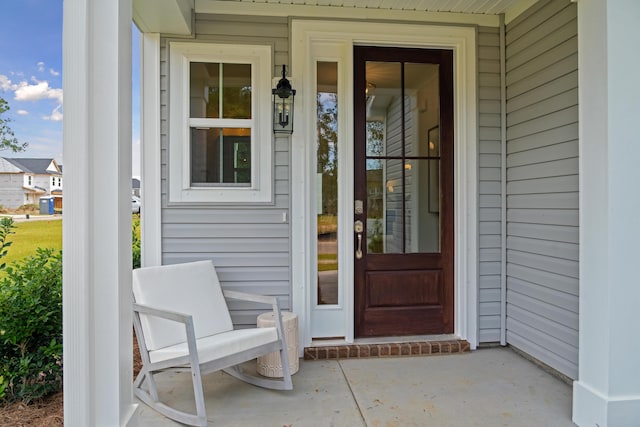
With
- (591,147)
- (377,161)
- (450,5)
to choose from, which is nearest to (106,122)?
(377,161)

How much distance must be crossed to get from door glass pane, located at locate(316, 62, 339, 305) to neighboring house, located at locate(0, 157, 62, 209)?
5.98ft

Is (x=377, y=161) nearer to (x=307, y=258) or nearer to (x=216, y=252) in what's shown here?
(x=307, y=258)

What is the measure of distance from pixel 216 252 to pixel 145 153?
0.91 meters

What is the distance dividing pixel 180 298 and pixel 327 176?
56.0 inches

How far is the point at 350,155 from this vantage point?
318cm

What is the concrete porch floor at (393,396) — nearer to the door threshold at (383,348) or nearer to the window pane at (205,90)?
the door threshold at (383,348)

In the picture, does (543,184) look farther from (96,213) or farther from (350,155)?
(96,213)

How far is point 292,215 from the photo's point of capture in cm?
312

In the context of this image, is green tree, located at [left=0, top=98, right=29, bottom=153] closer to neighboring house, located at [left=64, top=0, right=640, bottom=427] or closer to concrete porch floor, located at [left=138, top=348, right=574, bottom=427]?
neighboring house, located at [left=64, top=0, right=640, bottom=427]

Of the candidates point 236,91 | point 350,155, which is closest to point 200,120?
point 236,91

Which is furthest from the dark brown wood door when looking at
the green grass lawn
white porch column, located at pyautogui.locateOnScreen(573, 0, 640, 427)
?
the green grass lawn

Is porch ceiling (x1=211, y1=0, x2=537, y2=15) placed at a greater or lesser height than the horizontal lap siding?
greater

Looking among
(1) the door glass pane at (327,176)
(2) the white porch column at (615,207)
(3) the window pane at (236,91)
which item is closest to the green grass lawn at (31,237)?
(3) the window pane at (236,91)

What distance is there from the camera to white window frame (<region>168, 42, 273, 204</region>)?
3041mm
